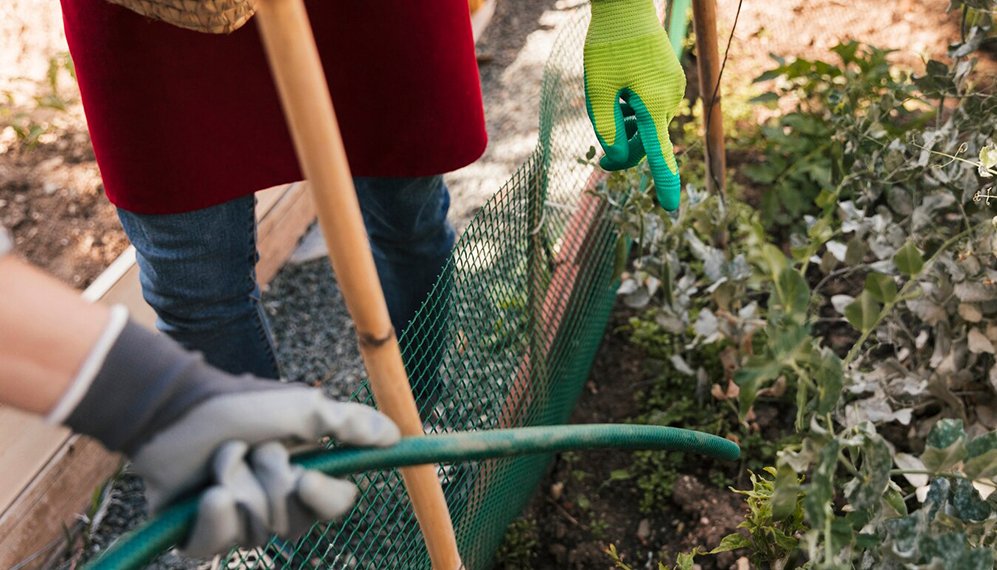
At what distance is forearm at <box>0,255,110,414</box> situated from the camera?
0.73 m

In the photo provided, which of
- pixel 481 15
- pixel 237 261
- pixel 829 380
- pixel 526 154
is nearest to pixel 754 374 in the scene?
pixel 829 380

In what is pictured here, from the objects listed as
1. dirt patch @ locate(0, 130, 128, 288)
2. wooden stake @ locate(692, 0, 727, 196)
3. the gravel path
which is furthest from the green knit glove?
dirt patch @ locate(0, 130, 128, 288)

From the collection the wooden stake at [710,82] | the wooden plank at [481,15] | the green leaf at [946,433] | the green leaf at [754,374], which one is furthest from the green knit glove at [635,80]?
the wooden plank at [481,15]

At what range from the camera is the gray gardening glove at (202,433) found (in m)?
0.76

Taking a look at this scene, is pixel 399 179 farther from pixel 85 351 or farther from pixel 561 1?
pixel 561 1

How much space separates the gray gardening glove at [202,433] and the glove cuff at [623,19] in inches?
40.5

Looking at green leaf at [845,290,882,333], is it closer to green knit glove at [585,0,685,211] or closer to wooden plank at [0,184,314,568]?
green knit glove at [585,0,685,211]

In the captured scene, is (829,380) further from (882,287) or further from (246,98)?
(246,98)

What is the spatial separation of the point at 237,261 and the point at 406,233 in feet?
1.18

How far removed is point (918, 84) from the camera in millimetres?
1916

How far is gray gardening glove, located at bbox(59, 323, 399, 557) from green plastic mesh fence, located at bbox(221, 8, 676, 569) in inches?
21.7

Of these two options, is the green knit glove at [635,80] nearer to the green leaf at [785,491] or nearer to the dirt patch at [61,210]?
the green leaf at [785,491]

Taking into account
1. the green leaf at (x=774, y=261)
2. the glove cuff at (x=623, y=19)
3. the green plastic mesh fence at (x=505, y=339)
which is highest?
the glove cuff at (x=623, y=19)

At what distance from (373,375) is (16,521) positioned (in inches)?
54.4
